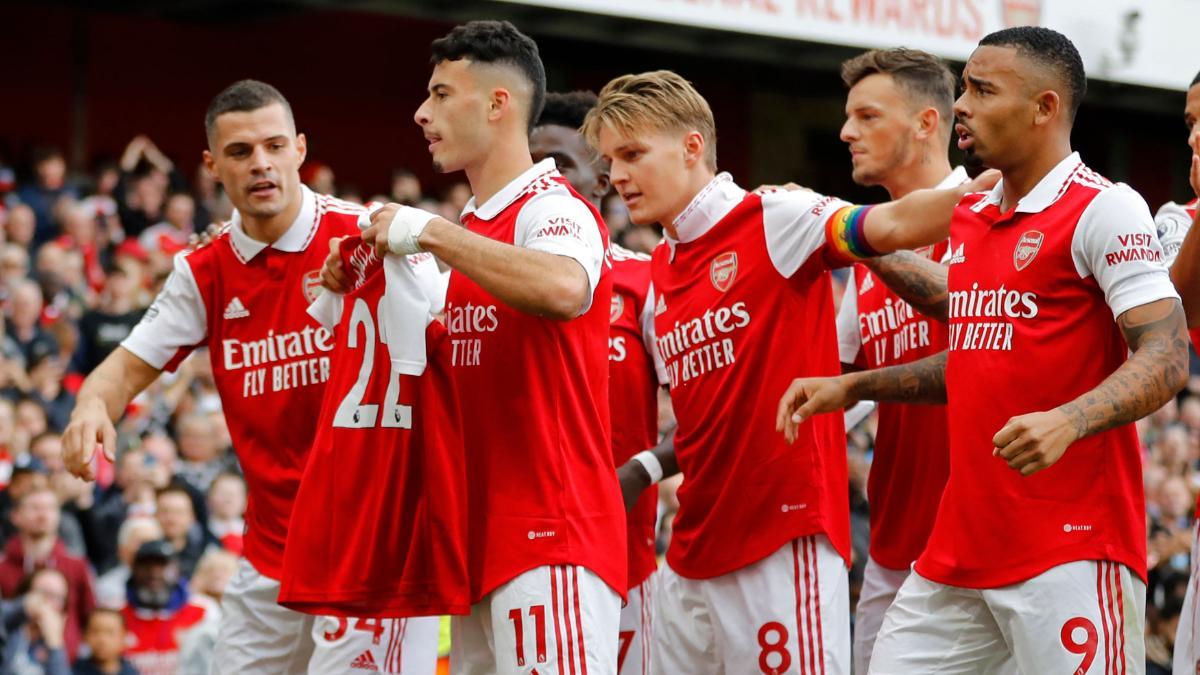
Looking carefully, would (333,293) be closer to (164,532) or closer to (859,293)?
(859,293)

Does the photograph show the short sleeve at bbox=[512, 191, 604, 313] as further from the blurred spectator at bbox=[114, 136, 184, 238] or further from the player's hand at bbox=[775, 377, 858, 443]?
the blurred spectator at bbox=[114, 136, 184, 238]

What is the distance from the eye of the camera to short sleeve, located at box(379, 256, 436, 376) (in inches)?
207

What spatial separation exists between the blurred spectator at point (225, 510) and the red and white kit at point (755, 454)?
590 centimetres

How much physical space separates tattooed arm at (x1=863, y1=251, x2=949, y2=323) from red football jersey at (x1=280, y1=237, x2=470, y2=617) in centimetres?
152

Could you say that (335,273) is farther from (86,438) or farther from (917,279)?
(917,279)

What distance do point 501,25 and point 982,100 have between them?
5.05 ft

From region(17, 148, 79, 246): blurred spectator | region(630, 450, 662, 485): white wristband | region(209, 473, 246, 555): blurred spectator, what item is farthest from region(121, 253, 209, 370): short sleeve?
region(17, 148, 79, 246): blurred spectator

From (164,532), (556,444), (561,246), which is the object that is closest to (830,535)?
(556,444)

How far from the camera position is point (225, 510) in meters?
11.4

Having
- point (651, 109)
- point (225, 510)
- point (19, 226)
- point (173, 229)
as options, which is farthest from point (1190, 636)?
point (173, 229)

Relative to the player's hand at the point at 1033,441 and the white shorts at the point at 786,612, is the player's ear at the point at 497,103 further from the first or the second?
the player's hand at the point at 1033,441

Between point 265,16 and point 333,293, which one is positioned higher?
point 265,16

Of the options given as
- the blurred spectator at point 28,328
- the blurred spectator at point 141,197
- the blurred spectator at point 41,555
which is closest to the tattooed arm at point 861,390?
the blurred spectator at point 41,555

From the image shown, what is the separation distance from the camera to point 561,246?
16.3 ft
